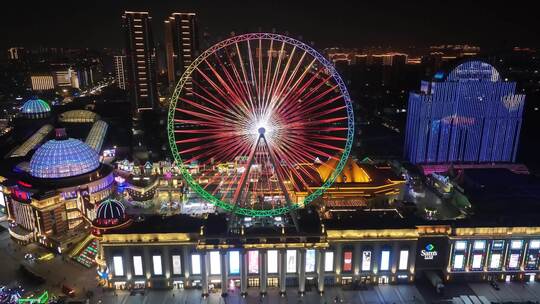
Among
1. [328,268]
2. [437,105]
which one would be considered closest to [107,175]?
[328,268]

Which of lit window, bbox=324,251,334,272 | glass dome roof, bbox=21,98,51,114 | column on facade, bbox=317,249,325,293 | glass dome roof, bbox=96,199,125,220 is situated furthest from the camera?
glass dome roof, bbox=21,98,51,114

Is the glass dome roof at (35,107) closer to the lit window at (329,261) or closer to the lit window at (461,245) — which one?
the lit window at (329,261)

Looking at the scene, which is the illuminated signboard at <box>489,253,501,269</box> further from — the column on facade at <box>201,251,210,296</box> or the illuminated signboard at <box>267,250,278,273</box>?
the column on facade at <box>201,251,210,296</box>

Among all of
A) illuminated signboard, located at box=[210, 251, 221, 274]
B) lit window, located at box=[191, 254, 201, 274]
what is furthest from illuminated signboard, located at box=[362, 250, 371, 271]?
lit window, located at box=[191, 254, 201, 274]

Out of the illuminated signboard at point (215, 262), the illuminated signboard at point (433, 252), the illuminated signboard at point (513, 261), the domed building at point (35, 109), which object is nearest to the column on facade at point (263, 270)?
the illuminated signboard at point (215, 262)

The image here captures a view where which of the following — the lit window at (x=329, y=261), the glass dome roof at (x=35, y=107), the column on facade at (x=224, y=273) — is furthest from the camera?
the glass dome roof at (x=35, y=107)

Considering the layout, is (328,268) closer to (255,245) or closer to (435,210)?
(255,245)
